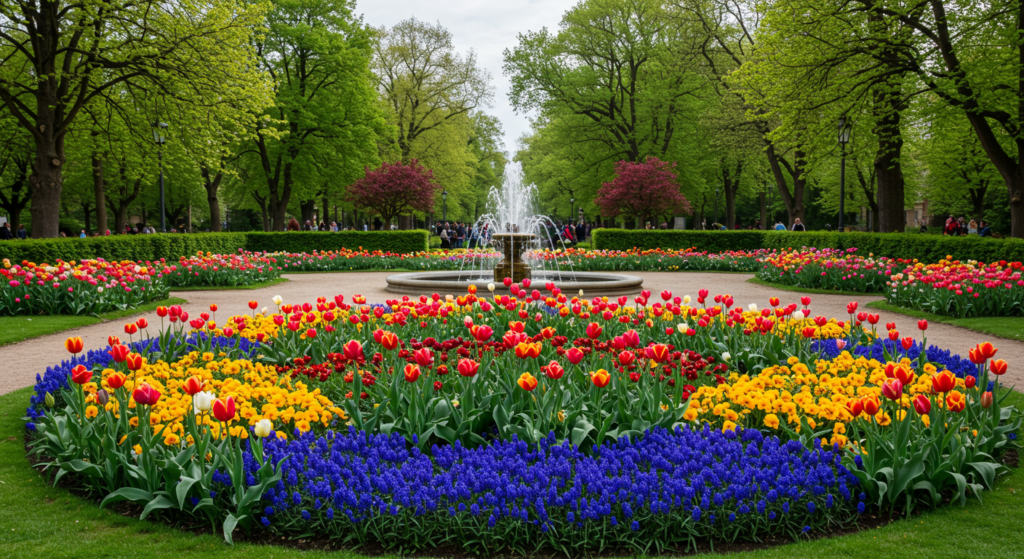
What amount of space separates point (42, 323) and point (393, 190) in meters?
20.1

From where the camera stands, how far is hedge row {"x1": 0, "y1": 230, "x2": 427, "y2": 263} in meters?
13.0

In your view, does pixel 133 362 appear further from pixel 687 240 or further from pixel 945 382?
pixel 687 240

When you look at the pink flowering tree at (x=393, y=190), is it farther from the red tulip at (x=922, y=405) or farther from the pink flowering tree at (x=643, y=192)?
the red tulip at (x=922, y=405)

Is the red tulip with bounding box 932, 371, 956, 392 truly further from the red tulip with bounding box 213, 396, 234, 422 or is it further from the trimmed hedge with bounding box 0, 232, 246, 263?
the trimmed hedge with bounding box 0, 232, 246, 263

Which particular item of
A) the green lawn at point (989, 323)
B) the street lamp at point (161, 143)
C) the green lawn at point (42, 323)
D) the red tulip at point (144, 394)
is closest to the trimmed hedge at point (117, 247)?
the street lamp at point (161, 143)

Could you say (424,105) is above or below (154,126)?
above

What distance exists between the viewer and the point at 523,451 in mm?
3877

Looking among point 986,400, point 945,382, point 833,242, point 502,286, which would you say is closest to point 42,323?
point 502,286

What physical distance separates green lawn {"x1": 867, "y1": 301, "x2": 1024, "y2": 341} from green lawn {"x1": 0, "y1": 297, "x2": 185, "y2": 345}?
13.2 metres

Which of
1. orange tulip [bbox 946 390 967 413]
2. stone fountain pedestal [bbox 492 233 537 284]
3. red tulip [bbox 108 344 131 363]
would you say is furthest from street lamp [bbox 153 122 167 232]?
orange tulip [bbox 946 390 967 413]

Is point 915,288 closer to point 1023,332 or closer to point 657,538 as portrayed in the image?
point 1023,332

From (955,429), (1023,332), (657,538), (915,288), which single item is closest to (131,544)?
(657,538)

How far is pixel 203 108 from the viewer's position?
749 inches

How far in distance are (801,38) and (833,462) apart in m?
16.6
